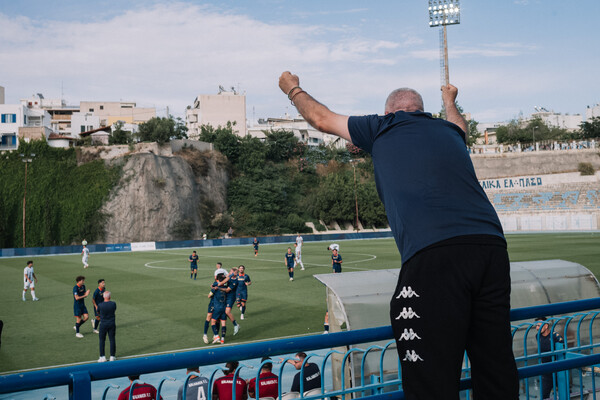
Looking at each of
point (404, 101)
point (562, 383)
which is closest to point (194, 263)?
point (562, 383)

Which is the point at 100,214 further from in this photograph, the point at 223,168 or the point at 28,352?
the point at 28,352

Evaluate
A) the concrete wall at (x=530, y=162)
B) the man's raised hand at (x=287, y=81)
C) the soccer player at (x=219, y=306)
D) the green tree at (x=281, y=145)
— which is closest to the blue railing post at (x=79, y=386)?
the man's raised hand at (x=287, y=81)

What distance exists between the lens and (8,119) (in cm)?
7581

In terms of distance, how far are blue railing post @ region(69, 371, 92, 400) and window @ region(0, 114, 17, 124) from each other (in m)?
84.6

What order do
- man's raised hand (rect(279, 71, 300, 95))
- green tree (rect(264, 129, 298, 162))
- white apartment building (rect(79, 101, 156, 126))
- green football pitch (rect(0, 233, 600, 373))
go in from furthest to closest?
white apartment building (rect(79, 101, 156, 126)), green tree (rect(264, 129, 298, 162)), green football pitch (rect(0, 233, 600, 373)), man's raised hand (rect(279, 71, 300, 95))

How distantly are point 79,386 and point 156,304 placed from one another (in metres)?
20.6

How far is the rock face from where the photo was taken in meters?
62.8

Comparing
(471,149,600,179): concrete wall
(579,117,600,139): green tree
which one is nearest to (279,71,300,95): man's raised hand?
(471,149,600,179): concrete wall

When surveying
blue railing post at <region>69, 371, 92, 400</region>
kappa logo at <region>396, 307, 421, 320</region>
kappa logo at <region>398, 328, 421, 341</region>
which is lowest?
blue railing post at <region>69, 371, 92, 400</region>

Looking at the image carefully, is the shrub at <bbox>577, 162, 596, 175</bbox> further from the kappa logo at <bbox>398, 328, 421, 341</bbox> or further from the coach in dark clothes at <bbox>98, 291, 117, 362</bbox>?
the kappa logo at <bbox>398, 328, 421, 341</bbox>

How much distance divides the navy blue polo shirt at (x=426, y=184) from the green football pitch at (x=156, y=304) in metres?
13.5

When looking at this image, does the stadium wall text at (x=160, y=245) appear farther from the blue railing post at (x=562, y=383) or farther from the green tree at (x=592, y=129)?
the blue railing post at (x=562, y=383)

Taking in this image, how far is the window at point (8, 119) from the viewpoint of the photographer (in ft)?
247

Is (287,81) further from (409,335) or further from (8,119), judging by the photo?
(8,119)
